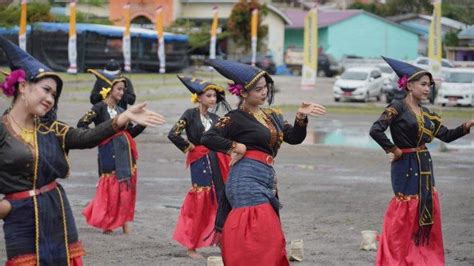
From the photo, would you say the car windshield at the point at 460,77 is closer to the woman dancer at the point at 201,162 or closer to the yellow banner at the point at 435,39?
the yellow banner at the point at 435,39

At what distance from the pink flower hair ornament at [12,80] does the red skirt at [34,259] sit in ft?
3.09

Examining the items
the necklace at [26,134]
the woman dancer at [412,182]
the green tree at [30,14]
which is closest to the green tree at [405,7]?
the green tree at [30,14]

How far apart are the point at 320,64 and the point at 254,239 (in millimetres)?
57058

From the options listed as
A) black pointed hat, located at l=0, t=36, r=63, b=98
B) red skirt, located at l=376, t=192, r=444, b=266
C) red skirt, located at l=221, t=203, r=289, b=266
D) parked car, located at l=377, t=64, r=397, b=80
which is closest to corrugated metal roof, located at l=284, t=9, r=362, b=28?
parked car, located at l=377, t=64, r=397, b=80

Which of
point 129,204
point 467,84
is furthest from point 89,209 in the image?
point 467,84

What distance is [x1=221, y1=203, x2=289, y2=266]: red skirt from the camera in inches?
300

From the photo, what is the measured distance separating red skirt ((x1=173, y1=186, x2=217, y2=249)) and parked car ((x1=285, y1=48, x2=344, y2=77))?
53.8 metres

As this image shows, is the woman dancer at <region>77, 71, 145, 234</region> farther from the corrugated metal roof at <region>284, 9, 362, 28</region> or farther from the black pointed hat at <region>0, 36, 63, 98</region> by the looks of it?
the corrugated metal roof at <region>284, 9, 362, 28</region>

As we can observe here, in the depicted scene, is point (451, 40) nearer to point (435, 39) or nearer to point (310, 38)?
point (310, 38)

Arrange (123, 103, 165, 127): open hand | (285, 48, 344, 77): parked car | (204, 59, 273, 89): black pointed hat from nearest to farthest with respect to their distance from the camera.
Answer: (123, 103, 165, 127): open hand, (204, 59, 273, 89): black pointed hat, (285, 48, 344, 77): parked car

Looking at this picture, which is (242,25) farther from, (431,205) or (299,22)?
(431,205)

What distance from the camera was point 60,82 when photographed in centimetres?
596

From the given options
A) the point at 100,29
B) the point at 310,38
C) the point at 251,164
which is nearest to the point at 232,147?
the point at 251,164

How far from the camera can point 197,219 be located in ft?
34.5
